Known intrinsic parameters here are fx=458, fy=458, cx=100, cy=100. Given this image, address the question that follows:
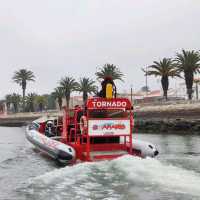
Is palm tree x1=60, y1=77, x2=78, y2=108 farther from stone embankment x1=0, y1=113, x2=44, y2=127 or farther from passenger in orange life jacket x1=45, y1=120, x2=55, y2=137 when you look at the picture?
passenger in orange life jacket x1=45, y1=120, x2=55, y2=137

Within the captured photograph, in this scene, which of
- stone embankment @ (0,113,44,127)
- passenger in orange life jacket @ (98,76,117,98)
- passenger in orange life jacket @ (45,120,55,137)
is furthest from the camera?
stone embankment @ (0,113,44,127)

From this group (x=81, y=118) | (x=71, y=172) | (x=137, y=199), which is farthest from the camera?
(x=81, y=118)

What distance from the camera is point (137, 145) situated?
1991cm

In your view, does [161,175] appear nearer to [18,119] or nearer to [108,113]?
[108,113]

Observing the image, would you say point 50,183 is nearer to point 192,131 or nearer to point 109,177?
point 109,177

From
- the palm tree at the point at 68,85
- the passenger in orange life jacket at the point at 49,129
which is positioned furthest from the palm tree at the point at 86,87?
the passenger in orange life jacket at the point at 49,129

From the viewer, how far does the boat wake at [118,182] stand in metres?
11.9

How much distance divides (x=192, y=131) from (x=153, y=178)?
36910 millimetres

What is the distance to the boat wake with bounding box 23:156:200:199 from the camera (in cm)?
1188

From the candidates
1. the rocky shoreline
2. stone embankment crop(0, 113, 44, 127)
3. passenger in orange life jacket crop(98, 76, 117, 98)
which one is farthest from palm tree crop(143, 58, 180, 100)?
passenger in orange life jacket crop(98, 76, 117, 98)

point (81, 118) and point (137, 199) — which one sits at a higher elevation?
point (81, 118)

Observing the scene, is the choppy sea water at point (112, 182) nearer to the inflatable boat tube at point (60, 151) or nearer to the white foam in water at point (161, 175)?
the white foam in water at point (161, 175)

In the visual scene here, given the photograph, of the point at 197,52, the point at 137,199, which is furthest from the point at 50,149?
the point at 197,52

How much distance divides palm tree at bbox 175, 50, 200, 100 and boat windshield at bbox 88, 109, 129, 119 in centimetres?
4660
